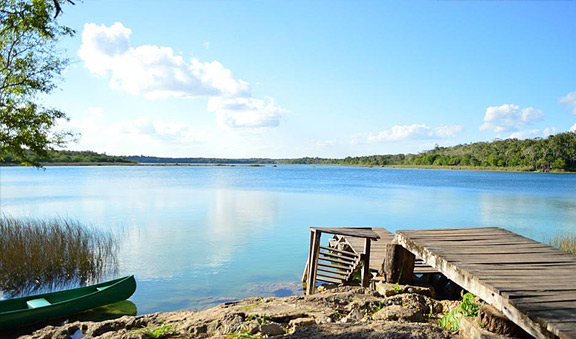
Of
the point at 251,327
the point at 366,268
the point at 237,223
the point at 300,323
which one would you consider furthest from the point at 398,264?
the point at 237,223

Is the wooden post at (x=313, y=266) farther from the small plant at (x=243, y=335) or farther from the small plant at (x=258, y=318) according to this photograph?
the small plant at (x=243, y=335)

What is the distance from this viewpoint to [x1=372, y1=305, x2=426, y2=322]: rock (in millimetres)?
5891

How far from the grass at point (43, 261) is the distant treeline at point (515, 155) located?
10284 cm

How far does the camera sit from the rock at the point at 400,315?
589 centimetres

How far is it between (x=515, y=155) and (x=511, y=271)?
11006 centimetres

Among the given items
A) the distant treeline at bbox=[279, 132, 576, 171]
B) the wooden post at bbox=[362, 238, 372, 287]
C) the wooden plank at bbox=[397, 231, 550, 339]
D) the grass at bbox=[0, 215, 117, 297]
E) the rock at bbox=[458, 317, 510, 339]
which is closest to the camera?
the wooden plank at bbox=[397, 231, 550, 339]

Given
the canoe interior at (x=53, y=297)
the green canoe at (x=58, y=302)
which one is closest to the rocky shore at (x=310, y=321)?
the green canoe at (x=58, y=302)

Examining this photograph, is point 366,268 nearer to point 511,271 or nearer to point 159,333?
point 511,271

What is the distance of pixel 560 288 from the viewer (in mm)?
4340

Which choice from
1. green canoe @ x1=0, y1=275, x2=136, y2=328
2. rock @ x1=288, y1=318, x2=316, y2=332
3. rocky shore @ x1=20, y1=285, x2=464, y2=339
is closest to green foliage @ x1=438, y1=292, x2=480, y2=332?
rocky shore @ x1=20, y1=285, x2=464, y2=339

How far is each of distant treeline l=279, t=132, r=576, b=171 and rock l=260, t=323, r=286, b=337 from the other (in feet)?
344

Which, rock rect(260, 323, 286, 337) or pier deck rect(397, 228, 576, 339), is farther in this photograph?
rock rect(260, 323, 286, 337)

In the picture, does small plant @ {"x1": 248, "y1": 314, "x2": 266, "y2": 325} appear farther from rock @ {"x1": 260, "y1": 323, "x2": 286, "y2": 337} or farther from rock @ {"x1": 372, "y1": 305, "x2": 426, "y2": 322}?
rock @ {"x1": 372, "y1": 305, "x2": 426, "y2": 322}

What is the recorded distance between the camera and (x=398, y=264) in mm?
8094
